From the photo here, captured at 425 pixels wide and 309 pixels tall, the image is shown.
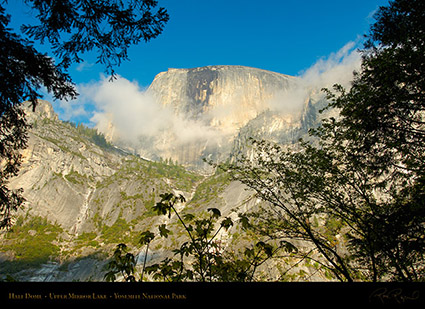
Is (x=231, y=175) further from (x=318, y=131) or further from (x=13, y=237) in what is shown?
(x=13, y=237)

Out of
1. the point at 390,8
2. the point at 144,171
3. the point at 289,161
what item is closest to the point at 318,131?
the point at 289,161

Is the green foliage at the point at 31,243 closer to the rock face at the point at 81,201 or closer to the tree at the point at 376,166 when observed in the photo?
the rock face at the point at 81,201

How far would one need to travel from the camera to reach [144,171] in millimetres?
176250

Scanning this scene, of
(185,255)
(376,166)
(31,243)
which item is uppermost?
(31,243)
